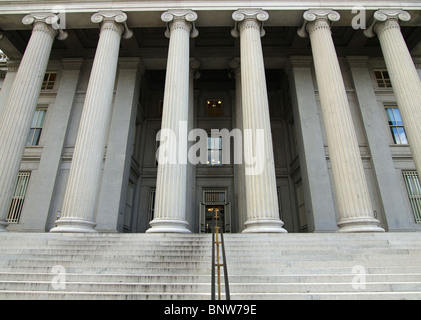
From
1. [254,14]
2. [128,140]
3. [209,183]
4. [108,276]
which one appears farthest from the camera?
[209,183]

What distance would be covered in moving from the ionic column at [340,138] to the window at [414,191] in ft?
19.9

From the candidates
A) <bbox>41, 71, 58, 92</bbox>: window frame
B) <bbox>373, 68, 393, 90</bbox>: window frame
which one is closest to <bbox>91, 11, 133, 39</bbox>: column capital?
<bbox>41, 71, 58, 92</bbox>: window frame

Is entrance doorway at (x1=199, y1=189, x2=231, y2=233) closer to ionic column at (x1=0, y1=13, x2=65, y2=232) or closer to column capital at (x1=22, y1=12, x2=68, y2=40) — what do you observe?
ionic column at (x1=0, y1=13, x2=65, y2=232)

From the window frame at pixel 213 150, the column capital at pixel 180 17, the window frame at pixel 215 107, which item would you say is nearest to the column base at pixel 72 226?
the column capital at pixel 180 17

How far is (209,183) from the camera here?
17.9 metres

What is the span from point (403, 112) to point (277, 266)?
9378mm

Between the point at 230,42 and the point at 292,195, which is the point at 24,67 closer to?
the point at 230,42

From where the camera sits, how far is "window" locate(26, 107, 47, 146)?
15469 mm

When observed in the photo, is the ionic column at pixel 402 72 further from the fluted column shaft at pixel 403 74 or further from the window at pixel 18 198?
the window at pixel 18 198

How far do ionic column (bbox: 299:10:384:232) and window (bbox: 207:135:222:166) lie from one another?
858cm

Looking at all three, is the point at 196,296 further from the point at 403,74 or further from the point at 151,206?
the point at 151,206

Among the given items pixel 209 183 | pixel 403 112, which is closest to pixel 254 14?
pixel 403 112

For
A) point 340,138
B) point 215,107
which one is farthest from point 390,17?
point 215,107

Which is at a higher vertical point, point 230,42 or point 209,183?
point 230,42
